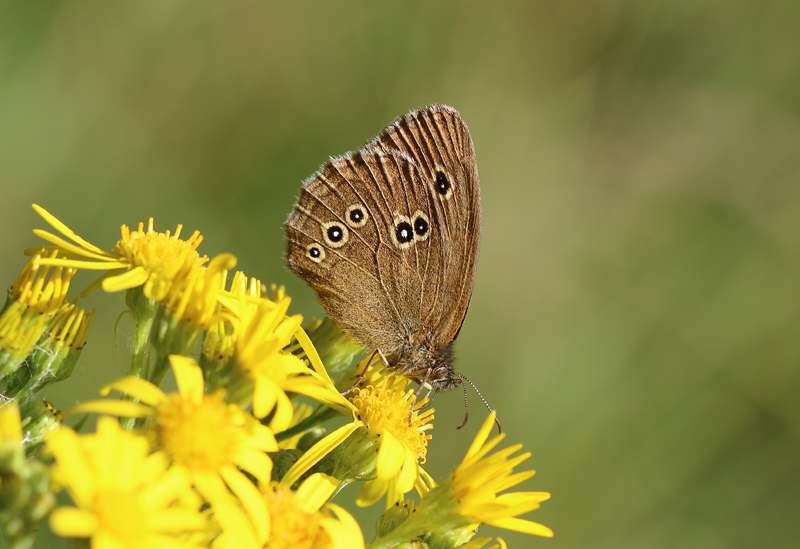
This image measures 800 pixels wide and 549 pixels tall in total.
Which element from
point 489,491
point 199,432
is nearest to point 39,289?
point 199,432

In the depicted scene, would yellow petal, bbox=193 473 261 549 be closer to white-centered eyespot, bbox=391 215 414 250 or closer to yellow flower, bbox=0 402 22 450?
yellow flower, bbox=0 402 22 450

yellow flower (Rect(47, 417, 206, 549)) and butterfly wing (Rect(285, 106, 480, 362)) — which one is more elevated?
butterfly wing (Rect(285, 106, 480, 362))

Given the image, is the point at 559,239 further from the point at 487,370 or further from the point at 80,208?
the point at 80,208

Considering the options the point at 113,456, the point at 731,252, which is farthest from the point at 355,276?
the point at 731,252

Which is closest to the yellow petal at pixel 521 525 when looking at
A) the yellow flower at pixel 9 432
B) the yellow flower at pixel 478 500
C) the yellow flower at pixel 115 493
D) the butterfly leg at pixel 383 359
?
the yellow flower at pixel 478 500

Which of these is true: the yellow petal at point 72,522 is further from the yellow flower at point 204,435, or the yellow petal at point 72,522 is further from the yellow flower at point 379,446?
the yellow flower at point 379,446

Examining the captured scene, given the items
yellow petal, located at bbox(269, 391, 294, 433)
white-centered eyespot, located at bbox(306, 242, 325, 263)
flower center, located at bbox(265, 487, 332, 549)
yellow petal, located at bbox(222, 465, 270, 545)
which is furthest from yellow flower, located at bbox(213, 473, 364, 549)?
white-centered eyespot, located at bbox(306, 242, 325, 263)
